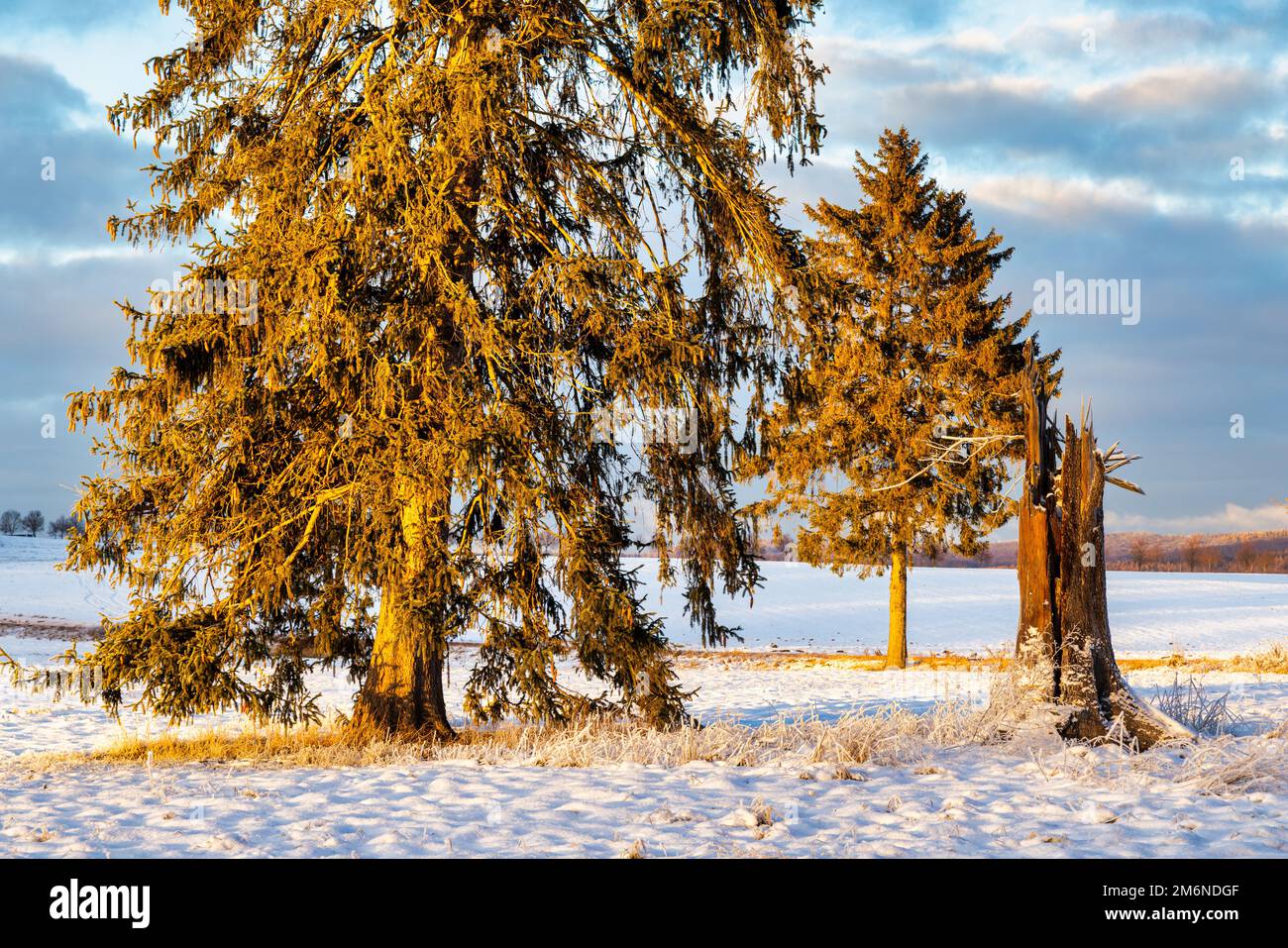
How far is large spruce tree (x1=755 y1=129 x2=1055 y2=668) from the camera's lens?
22125mm

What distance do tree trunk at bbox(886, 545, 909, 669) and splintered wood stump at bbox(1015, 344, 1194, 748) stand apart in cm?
1222

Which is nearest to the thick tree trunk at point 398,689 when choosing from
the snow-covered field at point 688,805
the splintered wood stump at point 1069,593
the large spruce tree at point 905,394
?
the snow-covered field at point 688,805

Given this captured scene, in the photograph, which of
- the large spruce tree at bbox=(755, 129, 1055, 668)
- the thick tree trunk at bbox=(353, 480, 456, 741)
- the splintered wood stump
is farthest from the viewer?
the large spruce tree at bbox=(755, 129, 1055, 668)

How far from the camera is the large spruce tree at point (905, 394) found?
72.6 feet

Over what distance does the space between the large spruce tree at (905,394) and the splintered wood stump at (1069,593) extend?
36.5ft

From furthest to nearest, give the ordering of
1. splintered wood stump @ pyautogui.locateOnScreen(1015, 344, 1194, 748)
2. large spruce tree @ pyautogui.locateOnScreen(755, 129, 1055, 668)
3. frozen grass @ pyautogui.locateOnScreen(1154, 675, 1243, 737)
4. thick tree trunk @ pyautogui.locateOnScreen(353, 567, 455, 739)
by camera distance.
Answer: large spruce tree @ pyautogui.locateOnScreen(755, 129, 1055, 668) < thick tree trunk @ pyautogui.locateOnScreen(353, 567, 455, 739) < frozen grass @ pyautogui.locateOnScreen(1154, 675, 1243, 737) < splintered wood stump @ pyautogui.locateOnScreen(1015, 344, 1194, 748)

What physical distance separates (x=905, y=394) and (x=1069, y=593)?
42.7 feet

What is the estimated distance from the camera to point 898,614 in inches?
902

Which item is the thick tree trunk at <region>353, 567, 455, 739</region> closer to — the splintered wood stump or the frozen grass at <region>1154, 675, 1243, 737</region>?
the splintered wood stump

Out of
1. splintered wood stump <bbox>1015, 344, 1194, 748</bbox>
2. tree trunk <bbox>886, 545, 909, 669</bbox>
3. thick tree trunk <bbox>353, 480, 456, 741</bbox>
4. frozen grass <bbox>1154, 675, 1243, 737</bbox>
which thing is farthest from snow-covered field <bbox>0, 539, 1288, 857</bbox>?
tree trunk <bbox>886, 545, 909, 669</bbox>

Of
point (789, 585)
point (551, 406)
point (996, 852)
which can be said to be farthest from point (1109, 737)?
point (789, 585)
